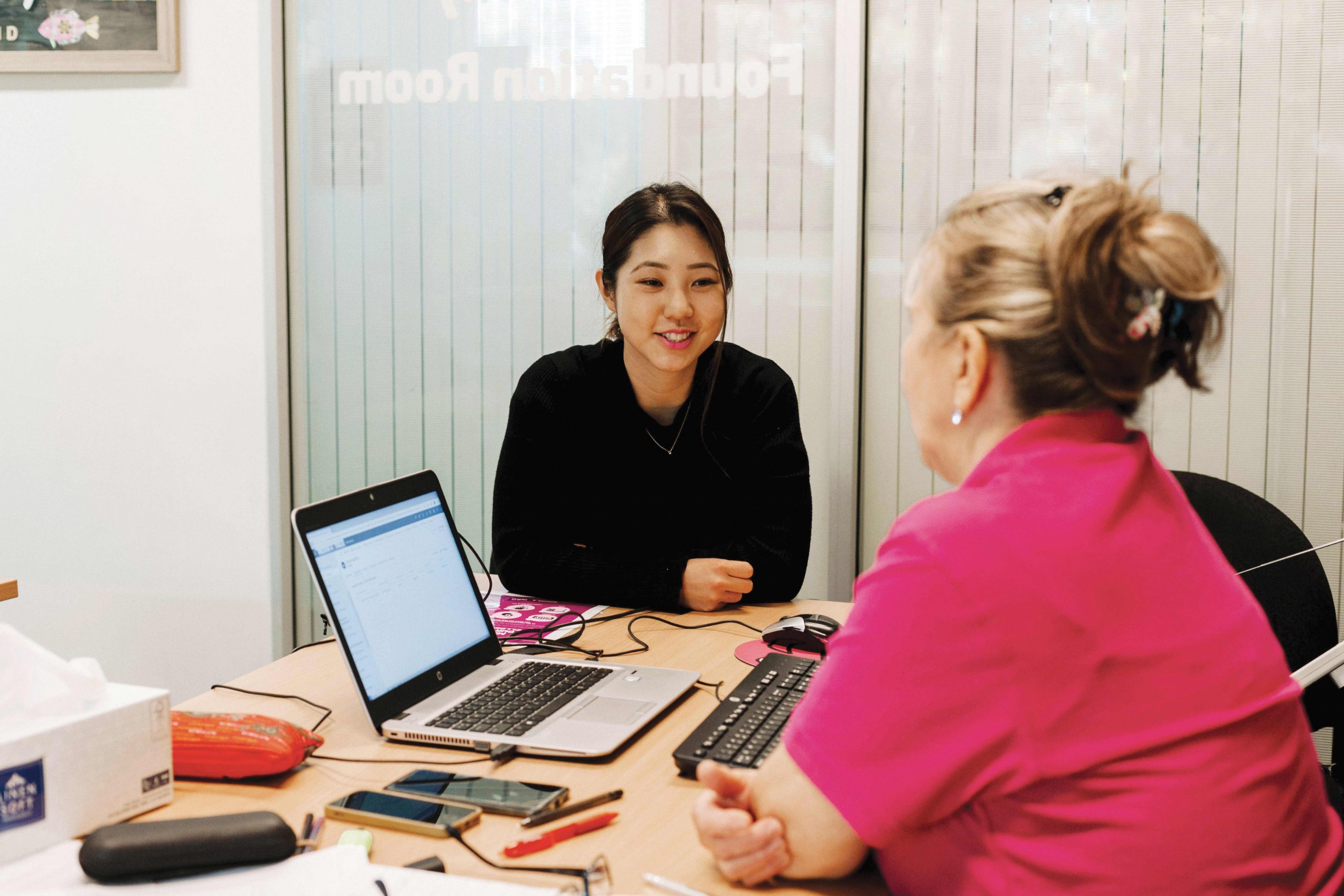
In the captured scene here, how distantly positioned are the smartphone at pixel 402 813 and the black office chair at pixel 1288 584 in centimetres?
134

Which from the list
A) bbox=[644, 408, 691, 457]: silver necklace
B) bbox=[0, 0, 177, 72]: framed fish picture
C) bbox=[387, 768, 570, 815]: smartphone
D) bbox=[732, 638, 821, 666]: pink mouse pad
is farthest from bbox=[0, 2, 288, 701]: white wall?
bbox=[387, 768, 570, 815]: smartphone

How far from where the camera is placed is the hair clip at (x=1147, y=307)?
85cm

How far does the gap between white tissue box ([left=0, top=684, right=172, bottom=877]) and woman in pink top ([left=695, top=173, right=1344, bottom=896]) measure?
66 cm

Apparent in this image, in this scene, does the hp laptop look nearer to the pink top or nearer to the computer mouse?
the computer mouse

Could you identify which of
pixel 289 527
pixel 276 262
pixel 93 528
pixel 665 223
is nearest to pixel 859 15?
pixel 665 223

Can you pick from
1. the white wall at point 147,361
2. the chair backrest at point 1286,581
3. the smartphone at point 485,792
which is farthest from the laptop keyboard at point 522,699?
A: the white wall at point 147,361

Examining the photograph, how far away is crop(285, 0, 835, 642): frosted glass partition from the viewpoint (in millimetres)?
2604

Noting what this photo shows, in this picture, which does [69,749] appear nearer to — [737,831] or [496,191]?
[737,831]

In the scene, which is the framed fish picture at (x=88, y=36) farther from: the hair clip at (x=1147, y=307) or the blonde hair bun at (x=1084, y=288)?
the hair clip at (x=1147, y=307)

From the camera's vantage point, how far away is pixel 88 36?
9.49 feet

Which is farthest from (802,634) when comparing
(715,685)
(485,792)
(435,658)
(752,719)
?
(485,792)

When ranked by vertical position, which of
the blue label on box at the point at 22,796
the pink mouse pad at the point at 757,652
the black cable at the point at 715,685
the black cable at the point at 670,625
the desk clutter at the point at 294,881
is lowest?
the black cable at the point at 670,625

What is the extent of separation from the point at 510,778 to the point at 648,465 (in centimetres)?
103

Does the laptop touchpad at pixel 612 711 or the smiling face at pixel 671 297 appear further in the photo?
the smiling face at pixel 671 297
